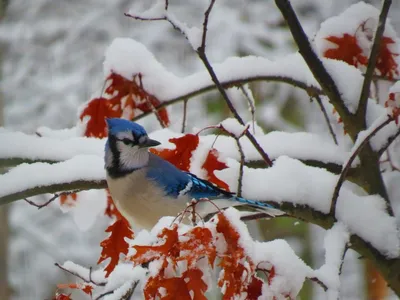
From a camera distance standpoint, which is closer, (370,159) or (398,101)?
(398,101)

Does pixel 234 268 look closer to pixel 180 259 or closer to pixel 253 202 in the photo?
pixel 180 259

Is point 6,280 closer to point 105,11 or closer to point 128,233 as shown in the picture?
point 105,11

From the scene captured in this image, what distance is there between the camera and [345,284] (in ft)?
22.2

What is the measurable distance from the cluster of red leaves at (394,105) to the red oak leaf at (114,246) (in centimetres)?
58

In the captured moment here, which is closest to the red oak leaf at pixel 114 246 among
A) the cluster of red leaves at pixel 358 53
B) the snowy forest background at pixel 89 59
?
the cluster of red leaves at pixel 358 53

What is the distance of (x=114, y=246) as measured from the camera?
1.27m

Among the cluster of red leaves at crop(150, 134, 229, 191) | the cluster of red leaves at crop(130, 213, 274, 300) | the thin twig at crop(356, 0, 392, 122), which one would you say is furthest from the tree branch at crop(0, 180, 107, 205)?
the thin twig at crop(356, 0, 392, 122)

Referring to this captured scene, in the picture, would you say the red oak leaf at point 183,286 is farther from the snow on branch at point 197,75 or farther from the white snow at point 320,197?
the snow on branch at point 197,75

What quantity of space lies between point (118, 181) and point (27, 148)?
24cm

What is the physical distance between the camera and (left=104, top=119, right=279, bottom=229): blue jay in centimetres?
156

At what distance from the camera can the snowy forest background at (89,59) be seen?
16.7 feet

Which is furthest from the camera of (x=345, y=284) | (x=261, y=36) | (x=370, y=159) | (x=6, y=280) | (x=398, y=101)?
(x=345, y=284)

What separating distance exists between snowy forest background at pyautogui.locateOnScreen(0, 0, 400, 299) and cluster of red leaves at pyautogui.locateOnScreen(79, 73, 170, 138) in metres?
3.01

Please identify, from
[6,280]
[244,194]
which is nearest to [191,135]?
[244,194]
